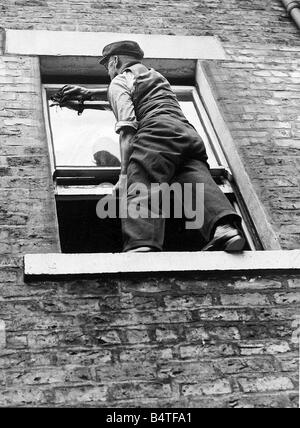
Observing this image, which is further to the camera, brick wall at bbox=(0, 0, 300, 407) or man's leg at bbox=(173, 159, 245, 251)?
man's leg at bbox=(173, 159, 245, 251)

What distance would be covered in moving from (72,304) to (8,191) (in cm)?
101

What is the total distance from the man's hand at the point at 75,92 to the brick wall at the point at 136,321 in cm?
38

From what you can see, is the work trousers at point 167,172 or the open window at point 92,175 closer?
the work trousers at point 167,172

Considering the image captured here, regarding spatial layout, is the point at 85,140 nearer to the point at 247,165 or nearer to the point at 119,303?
the point at 247,165

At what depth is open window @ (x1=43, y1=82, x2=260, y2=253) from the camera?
432 centimetres

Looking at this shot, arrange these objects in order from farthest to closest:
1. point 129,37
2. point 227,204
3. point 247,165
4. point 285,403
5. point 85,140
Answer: point 129,37 < point 85,140 < point 247,165 < point 227,204 < point 285,403

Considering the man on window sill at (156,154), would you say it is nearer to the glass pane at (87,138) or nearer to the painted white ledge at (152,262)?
the painted white ledge at (152,262)

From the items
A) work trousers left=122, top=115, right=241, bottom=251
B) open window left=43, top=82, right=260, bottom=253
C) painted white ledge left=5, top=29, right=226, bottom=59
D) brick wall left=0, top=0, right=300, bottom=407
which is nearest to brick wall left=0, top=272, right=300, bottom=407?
brick wall left=0, top=0, right=300, bottom=407

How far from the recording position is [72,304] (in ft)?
11.3

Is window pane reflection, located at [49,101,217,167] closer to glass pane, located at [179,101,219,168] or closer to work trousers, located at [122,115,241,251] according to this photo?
glass pane, located at [179,101,219,168]

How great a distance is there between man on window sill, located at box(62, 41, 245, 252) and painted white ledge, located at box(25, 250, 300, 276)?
0.09 m

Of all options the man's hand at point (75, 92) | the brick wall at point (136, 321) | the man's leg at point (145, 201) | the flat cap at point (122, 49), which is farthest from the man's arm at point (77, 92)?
the man's leg at point (145, 201)

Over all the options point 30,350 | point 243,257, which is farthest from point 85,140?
point 30,350

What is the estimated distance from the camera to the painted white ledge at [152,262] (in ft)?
11.6
